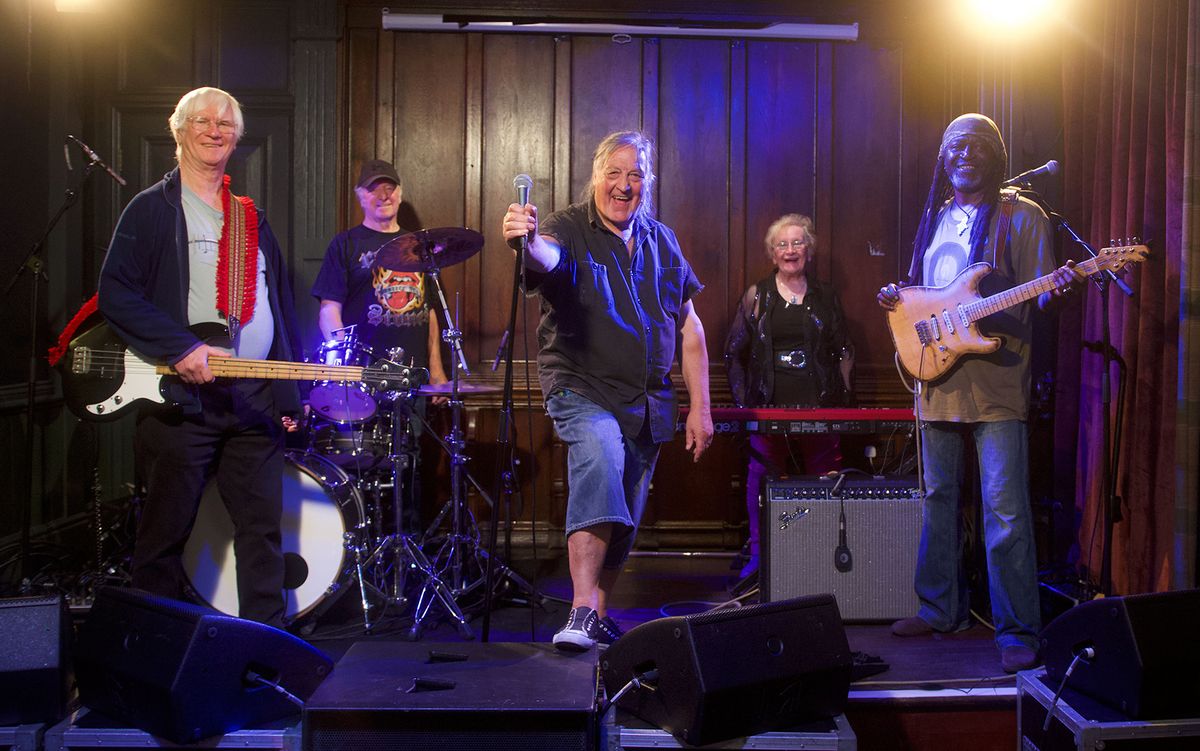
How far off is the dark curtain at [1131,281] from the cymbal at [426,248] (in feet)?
9.23

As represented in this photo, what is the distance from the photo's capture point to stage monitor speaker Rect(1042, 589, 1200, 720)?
99.5 inches

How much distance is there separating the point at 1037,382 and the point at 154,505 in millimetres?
3867

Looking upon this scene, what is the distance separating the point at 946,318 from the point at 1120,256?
638 mm

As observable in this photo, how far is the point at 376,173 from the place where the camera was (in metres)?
5.34

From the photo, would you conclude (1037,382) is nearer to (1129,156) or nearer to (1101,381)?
(1101,381)

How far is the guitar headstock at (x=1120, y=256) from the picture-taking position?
342 centimetres

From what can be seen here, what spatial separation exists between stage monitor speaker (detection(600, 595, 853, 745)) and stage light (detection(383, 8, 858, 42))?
4.28m

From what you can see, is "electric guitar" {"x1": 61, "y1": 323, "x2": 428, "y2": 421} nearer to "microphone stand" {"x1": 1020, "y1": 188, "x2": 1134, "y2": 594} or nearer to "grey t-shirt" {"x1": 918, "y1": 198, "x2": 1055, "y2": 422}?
"grey t-shirt" {"x1": 918, "y1": 198, "x2": 1055, "y2": 422}

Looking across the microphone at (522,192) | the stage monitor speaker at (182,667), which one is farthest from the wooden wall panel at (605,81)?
the stage monitor speaker at (182,667)

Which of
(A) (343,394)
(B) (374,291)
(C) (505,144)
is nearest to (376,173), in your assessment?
(B) (374,291)

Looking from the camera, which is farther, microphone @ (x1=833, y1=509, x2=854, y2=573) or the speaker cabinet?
microphone @ (x1=833, y1=509, x2=854, y2=573)

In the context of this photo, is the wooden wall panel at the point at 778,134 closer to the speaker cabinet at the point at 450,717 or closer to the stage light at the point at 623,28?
the stage light at the point at 623,28

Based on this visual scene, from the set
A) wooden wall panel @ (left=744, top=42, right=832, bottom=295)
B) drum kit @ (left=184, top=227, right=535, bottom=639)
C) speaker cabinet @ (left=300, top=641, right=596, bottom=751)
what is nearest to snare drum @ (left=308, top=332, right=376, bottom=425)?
drum kit @ (left=184, top=227, right=535, bottom=639)

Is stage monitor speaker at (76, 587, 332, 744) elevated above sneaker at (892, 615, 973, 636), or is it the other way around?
stage monitor speaker at (76, 587, 332, 744)
